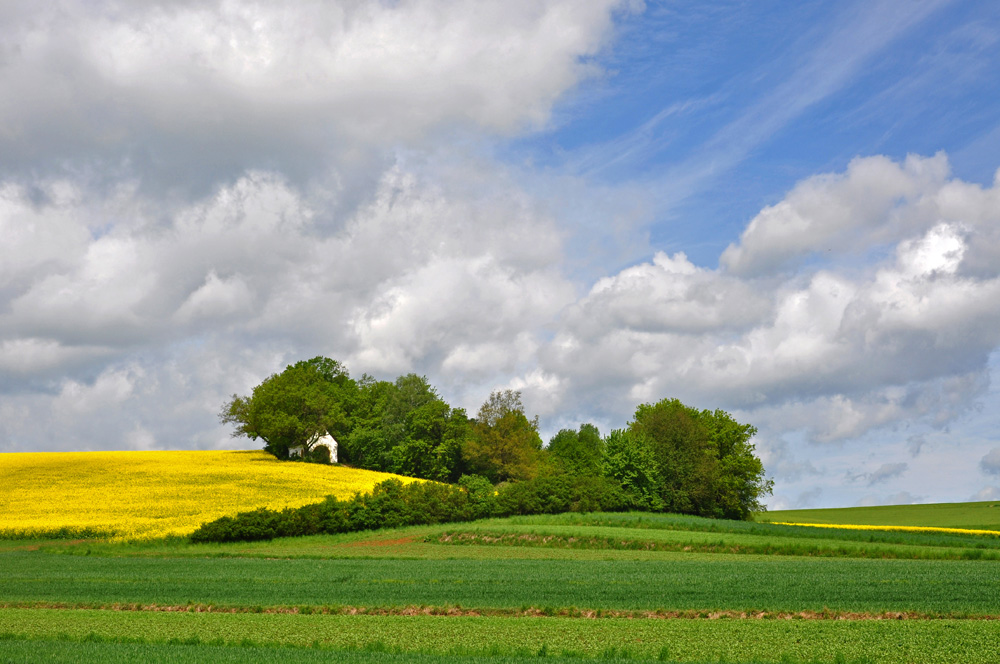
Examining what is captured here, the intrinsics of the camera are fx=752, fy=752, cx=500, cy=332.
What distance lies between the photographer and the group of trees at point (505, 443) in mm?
76188

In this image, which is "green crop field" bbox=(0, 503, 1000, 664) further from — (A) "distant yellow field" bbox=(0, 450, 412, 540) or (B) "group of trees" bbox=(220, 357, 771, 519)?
(B) "group of trees" bbox=(220, 357, 771, 519)

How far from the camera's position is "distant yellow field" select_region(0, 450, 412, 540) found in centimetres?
4822

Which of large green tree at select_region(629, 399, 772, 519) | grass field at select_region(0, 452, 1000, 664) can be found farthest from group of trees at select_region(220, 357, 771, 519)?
grass field at select_region(0, 452, 1000, 664)

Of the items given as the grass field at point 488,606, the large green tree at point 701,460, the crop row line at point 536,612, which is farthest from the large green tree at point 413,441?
the crop row line at point 536,612

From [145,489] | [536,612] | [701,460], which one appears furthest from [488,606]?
[701,460]

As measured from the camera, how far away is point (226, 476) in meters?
66.7

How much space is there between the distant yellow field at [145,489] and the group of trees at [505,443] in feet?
24.0

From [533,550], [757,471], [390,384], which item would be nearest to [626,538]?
[533,550]

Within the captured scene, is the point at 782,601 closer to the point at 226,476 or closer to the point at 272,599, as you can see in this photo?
the point at 272,599

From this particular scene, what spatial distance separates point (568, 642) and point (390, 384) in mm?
92672

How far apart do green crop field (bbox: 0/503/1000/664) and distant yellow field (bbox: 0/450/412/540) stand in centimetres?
556

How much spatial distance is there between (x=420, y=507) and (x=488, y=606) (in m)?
33.1

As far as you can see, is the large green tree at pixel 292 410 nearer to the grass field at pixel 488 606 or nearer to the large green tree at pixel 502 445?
the large green tree at pixel 502 445

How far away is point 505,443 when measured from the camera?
280 feet
